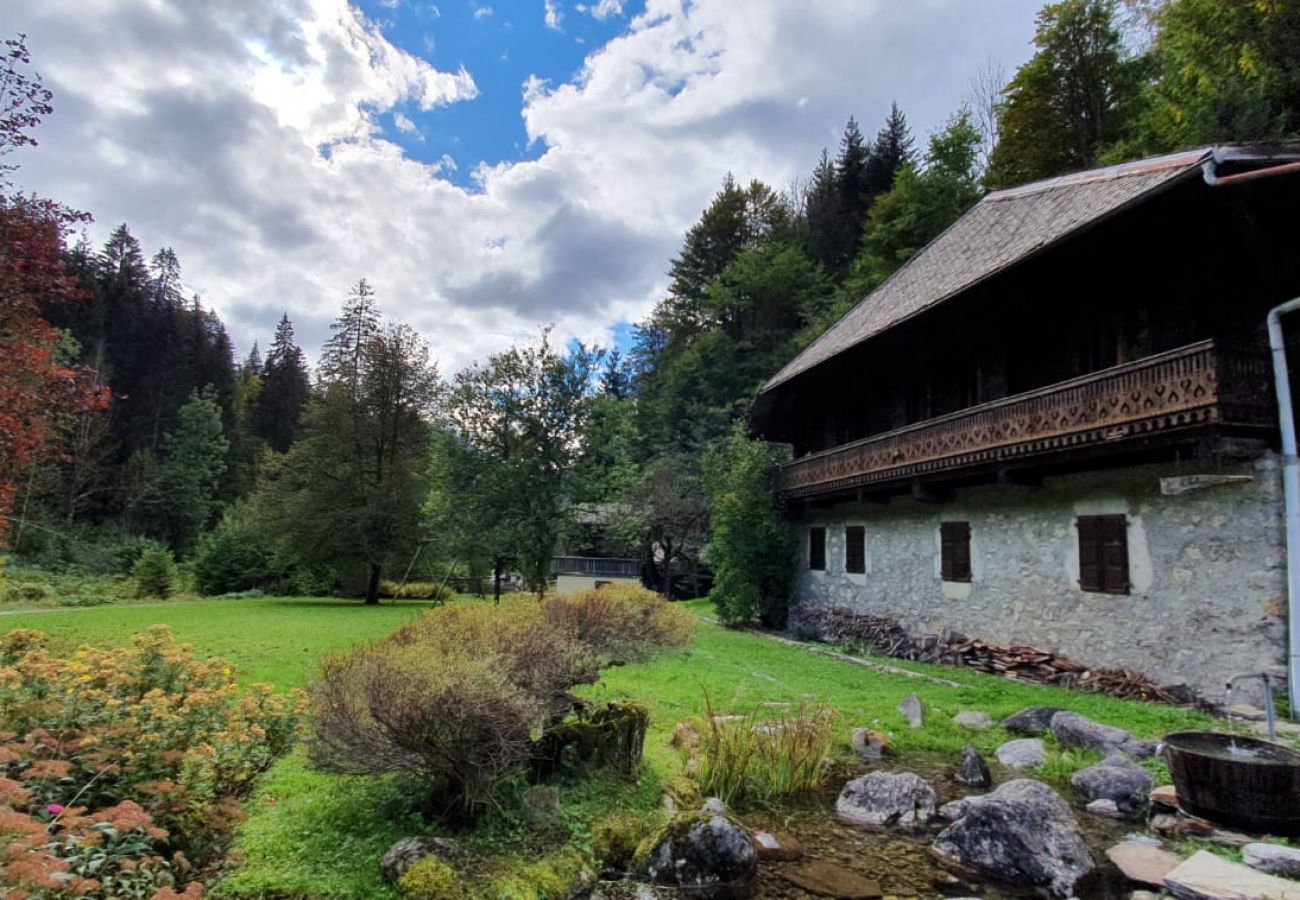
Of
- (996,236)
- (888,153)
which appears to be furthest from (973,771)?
(888,153)

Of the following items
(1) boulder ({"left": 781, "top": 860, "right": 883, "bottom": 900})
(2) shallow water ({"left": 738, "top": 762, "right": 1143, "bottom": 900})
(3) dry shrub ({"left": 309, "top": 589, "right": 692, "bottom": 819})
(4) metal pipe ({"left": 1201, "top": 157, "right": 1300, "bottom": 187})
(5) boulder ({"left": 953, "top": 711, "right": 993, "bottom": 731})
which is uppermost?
(4) metal pipe ({"left": 1201, "top": 157, "right": 1300, "bottom": 187})

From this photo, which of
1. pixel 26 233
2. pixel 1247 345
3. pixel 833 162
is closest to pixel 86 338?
pixel 26 233

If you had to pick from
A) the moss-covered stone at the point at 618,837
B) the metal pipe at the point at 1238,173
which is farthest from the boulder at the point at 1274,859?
the metal pipe at the point at 1238,173

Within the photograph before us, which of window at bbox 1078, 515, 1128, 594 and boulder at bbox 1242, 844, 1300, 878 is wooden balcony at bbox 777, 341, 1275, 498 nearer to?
window at bbox 1078, 515, 1128, 594

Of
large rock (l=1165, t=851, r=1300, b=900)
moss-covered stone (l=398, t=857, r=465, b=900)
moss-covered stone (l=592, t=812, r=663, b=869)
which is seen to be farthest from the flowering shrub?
large rock (l=1165, t=851, r=1300, b=900)

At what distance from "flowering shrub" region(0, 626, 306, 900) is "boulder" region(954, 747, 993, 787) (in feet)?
20.0

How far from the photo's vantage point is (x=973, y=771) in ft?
20.9

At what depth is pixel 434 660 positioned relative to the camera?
4074mm

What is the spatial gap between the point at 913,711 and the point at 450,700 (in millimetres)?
6240

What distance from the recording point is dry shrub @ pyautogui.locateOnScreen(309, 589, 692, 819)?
3955 mm

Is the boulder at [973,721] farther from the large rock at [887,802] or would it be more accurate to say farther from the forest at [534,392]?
the forest at [534,392]

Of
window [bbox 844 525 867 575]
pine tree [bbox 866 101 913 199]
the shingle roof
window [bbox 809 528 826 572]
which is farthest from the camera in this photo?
pine tree [bbox 866 101 913 199]

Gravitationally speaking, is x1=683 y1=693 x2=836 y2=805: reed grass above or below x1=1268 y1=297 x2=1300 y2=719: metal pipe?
below

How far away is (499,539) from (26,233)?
12.0 m
